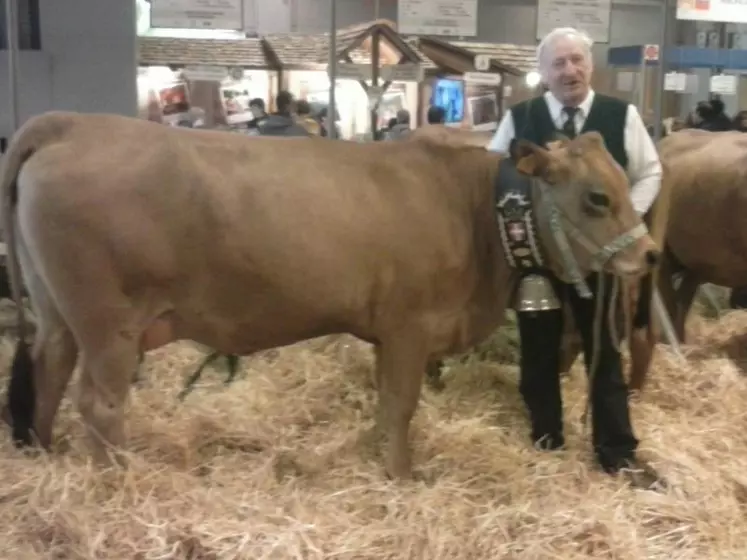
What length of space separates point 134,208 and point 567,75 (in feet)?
4.70

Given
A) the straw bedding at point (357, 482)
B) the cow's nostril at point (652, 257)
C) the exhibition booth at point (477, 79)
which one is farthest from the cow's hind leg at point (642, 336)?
the exhibition booth at point (477, 79)

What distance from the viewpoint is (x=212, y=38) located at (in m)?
4.38

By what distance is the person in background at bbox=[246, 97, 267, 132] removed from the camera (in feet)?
14.9

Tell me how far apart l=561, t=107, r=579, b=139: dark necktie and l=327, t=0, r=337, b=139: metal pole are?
66.2 inches

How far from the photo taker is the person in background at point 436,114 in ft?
15.4

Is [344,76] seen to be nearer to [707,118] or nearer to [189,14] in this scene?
[189,14]

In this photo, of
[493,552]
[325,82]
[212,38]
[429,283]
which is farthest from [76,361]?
[325,82]

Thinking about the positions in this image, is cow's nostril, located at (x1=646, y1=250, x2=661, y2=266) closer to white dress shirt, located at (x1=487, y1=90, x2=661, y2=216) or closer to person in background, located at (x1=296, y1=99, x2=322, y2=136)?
white dress shirt, located at (x1=487, y1=90, x2=661, y2=216)

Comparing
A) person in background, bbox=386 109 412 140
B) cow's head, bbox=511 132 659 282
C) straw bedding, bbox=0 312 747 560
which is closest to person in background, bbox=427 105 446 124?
person in background, bbox=386 109 412 140

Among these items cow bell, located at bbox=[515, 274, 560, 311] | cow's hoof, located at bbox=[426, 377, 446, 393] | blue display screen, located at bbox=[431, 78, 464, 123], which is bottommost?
cow's hoof, located at bbox=[426, 377, 446, 393]

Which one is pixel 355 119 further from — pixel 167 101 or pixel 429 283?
pixel 429 283

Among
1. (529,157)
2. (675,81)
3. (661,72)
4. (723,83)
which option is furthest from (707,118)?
(529,157)

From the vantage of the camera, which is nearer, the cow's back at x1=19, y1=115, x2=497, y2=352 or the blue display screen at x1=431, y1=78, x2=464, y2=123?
the cow's back at x1=19, y1=115, x2=497, y2=352

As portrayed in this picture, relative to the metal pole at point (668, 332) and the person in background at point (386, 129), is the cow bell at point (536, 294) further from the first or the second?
the person in background at point (386, 129)
